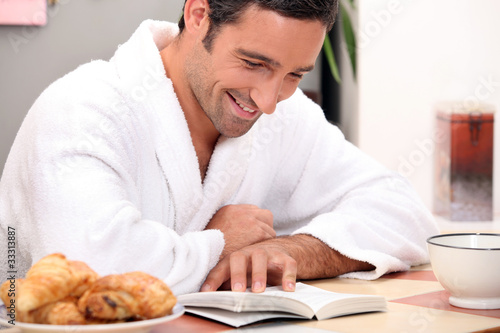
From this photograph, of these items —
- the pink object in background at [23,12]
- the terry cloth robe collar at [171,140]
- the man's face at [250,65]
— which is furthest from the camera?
the pink object in background at [23,12]

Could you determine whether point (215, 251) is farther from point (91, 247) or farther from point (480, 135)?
point (480, 135)

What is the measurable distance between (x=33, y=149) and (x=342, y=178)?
0.80 metres

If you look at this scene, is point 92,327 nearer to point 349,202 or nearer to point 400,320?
point 400,320

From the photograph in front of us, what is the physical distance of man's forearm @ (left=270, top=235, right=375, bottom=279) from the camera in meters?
1.31

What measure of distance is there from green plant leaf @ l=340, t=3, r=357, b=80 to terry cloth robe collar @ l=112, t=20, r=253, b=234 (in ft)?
3.77

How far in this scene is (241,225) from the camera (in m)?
1.38

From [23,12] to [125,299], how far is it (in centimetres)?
145

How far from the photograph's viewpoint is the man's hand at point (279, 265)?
3.82ft

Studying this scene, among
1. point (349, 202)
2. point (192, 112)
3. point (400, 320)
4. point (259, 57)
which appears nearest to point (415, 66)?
point (349, 202)

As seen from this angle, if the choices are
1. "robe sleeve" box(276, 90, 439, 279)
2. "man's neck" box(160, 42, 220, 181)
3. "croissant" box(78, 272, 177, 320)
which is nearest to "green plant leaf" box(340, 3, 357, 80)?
"robe sleeve" box(276, 90, 439, 279)

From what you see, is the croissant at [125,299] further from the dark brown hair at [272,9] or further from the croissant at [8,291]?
the dark brown hair at [272,9]

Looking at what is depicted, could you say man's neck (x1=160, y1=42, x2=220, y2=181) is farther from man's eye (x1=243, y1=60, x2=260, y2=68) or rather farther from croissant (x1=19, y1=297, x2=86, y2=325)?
croissant (x1=19, y1=297, x2=86, y2=325)

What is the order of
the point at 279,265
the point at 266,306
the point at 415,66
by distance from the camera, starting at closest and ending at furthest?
the point at 266,306 → the point at 279,265 → the point at 415,66

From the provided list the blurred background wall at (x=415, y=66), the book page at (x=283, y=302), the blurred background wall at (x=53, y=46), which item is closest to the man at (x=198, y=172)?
the book page at (x=283, y=302)
